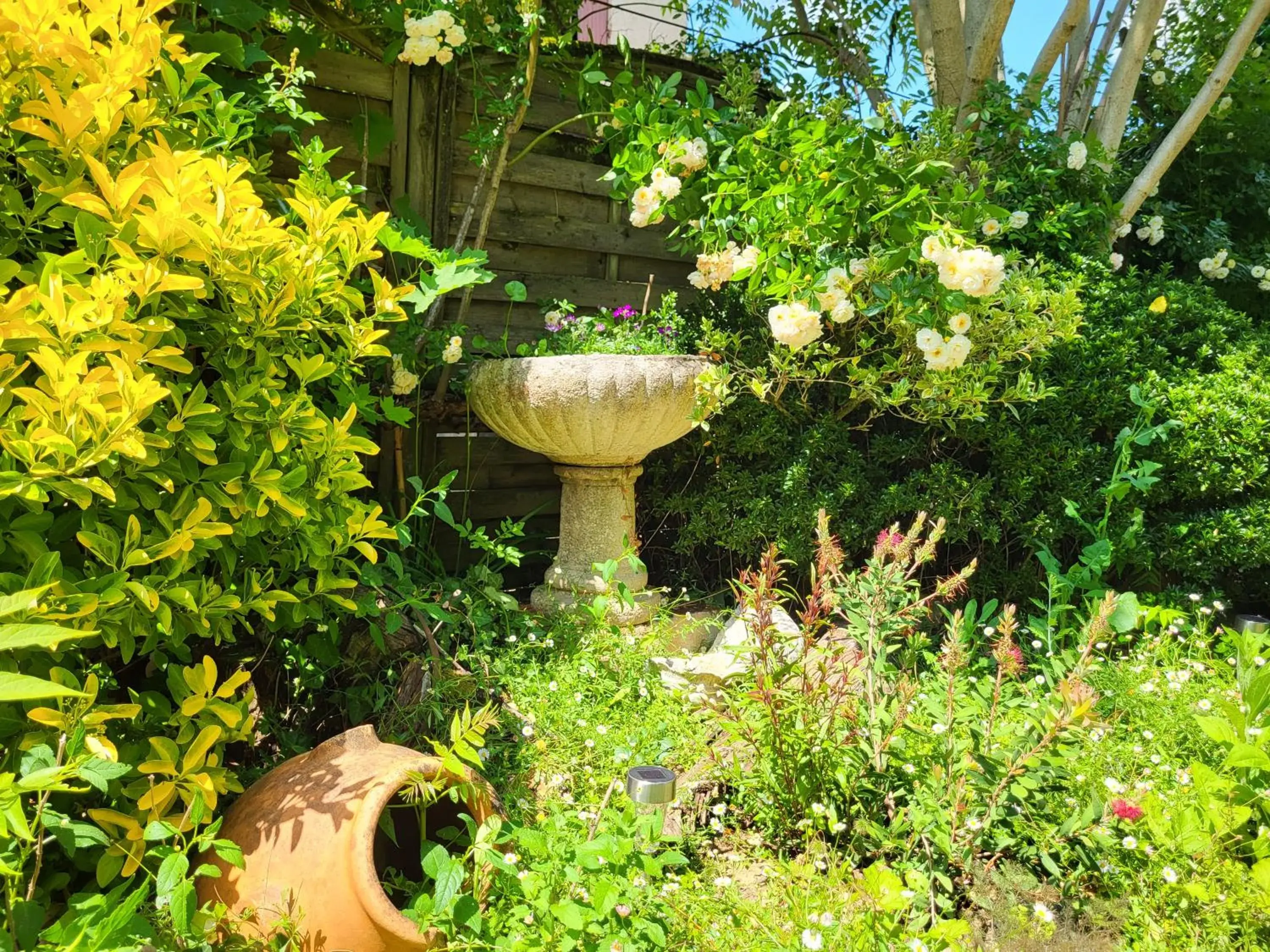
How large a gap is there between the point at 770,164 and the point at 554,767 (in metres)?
2.13

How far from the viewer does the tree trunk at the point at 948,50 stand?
380 centimetres

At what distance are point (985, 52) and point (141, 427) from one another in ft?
12.6

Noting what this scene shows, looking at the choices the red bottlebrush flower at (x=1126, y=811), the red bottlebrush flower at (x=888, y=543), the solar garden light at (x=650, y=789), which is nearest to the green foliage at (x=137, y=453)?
the solar garden light at (x=650, y=789)

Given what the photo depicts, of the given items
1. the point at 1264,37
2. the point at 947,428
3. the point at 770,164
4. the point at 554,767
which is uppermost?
the point at 1264,37

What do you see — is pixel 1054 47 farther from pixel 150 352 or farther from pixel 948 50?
pixel 150 352

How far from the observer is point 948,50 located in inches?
154

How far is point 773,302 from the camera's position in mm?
3256

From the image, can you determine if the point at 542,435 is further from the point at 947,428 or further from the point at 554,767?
the point at 947,428

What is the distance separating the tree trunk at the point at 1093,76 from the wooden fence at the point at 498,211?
1949 mm

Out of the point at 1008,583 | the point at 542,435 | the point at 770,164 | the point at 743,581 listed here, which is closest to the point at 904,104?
the point at 770,164

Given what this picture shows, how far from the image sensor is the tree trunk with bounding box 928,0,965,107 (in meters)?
3.80

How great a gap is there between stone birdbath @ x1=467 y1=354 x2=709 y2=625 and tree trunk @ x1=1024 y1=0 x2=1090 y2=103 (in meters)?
2.31

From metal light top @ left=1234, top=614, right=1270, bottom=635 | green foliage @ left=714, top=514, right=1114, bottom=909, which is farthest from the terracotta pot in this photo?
metal light top @ left=1234, top=614, right=1270, bottom=635

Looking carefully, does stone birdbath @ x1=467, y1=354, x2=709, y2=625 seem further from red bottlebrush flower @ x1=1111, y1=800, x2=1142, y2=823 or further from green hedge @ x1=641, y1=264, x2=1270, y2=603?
red bottlebrush flower @ x1=1111, y1=800, x2=1142, y2=823
